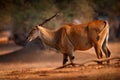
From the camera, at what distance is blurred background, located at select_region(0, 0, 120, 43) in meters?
5.36

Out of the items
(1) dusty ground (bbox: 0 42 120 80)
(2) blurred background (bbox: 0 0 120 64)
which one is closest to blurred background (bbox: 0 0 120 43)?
(2) blurred background (bbox: 0 0 120 64)

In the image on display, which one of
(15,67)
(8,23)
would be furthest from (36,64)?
(8,23)

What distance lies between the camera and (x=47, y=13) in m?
5.34

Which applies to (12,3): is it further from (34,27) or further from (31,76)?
(31,76)

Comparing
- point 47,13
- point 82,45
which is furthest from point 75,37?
point 47,13

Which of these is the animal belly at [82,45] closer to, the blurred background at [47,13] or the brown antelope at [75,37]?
the brown antelope at [75,37]

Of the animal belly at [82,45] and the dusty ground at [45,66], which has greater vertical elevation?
the animal belly at [82,45]

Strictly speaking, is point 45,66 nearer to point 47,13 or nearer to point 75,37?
point 75,37

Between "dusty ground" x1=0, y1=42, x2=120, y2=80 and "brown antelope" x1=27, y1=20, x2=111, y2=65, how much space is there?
0.25ft

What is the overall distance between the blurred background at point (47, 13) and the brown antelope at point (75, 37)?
0.30ft

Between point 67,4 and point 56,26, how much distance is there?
0.32 meters

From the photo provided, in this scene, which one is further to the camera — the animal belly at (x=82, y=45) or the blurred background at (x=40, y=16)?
the blurred background at (x=40, y=16)

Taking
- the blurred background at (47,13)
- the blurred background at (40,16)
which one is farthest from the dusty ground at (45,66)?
the blurred background at (47,13)

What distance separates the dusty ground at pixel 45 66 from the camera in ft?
16.2
